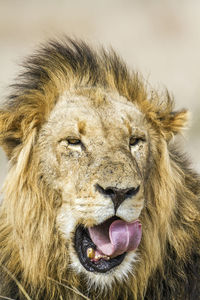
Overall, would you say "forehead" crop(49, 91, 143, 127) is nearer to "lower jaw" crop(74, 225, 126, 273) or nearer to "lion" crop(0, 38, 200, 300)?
"lion" crop(0, 38, 200, 300)

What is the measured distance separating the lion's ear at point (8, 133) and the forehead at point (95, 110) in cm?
26

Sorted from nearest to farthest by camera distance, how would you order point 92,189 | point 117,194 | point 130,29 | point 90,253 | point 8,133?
point 117,194
point 92,189
point 90,253
point 8,133
point 130,29

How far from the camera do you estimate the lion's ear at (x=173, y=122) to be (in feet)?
17.0

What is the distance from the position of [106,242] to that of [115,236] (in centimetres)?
10

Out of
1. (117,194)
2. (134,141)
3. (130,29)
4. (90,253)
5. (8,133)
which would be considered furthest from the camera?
(130,29)

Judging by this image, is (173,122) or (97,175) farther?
(173,122)

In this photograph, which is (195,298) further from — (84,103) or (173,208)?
(84,103)

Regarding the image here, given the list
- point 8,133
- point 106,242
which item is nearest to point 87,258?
point 106,242

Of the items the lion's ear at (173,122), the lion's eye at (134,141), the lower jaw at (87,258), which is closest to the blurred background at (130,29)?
the lion's ear at (173,122)

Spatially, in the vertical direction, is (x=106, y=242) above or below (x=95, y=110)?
below

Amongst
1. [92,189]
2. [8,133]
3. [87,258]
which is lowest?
[87,258]

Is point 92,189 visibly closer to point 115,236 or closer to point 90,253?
point 115,236

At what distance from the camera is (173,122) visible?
205 inches

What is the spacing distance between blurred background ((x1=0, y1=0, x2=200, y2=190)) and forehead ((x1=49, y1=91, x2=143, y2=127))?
8626 millimetres
